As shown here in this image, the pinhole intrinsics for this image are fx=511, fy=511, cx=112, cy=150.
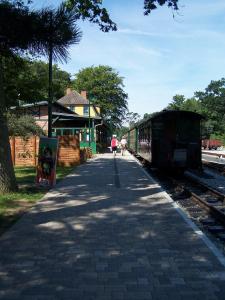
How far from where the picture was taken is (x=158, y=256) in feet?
22.8

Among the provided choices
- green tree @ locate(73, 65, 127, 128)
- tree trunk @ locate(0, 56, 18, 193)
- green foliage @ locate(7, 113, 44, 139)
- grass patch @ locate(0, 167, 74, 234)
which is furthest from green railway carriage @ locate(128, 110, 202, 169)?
green tree @ locate(73, 65, 127, 128)

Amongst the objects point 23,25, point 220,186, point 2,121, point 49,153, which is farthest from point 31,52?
point 220,186

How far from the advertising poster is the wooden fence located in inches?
427

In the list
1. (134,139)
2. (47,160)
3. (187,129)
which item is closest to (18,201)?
(47,160)

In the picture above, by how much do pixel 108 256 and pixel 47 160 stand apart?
9.10 metres

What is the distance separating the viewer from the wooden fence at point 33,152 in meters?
26.8

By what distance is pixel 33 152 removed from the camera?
27109 mm

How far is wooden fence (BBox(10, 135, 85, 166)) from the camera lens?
2681 cm

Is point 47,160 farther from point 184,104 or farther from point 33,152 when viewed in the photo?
point 184,104

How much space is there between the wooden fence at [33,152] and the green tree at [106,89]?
63.2 metres

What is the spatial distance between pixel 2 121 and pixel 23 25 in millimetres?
2592

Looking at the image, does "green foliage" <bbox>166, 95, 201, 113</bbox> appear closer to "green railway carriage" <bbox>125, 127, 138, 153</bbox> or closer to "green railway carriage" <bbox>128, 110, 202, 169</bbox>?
"green railway carriage" <bbox>125, 127, 138, 153</bbox>

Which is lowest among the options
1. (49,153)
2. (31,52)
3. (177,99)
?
(49,153)

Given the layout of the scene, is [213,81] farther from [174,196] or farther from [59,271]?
[59,271]
